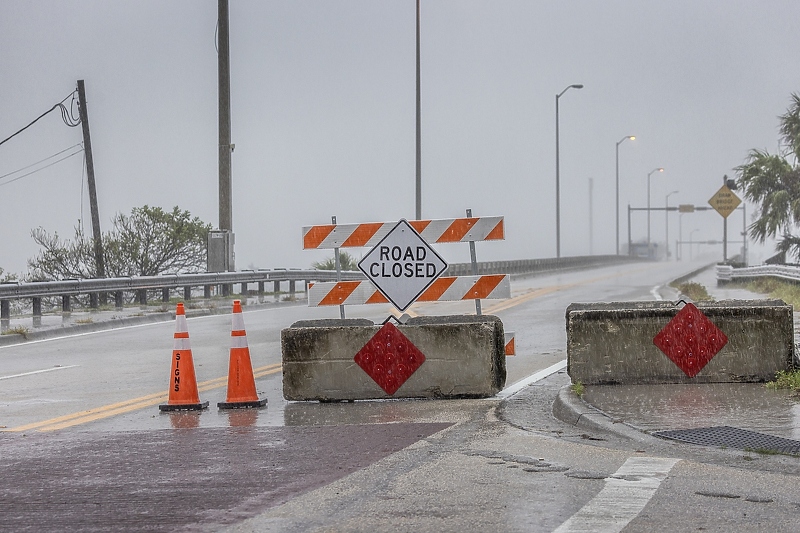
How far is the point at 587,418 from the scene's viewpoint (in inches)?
340

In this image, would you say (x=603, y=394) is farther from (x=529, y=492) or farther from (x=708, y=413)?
(x=529, y=492)

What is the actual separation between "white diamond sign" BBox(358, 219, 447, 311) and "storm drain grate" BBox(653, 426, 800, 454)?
12.0 ft

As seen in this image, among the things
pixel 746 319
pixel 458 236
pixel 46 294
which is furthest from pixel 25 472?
pixel 46 294

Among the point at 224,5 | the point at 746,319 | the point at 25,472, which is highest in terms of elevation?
the point at 224,5

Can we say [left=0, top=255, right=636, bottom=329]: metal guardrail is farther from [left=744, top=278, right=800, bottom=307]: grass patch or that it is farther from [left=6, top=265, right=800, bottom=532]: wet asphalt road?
[left=6, top=265, right=800, bottom=532]: wet asphalt road

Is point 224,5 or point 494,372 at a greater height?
point 224,5

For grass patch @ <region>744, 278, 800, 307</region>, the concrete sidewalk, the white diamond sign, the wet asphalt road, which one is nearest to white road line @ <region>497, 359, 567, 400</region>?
the wet asphalt road

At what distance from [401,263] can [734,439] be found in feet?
14.1

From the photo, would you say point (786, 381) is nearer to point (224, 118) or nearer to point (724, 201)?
point (224, 118)

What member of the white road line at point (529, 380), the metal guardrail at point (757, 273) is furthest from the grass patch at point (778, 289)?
the white road line at point (529, 380)

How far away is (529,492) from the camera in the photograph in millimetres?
6371

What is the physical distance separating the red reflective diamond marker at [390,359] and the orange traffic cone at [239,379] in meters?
0.99

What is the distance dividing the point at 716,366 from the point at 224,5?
74.5 ft

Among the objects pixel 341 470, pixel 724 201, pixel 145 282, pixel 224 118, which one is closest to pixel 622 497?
pixel 341 470
